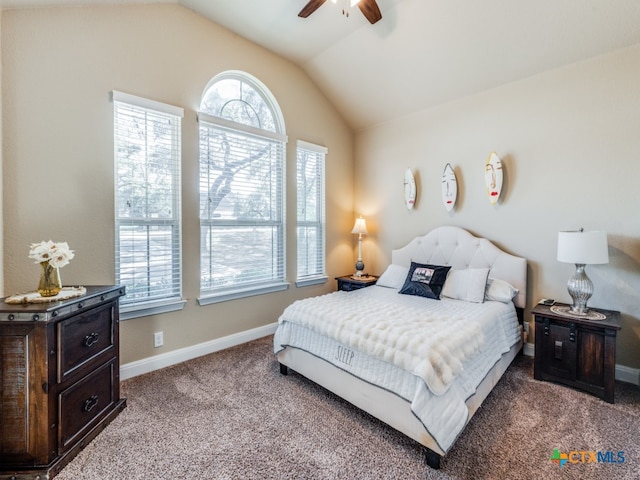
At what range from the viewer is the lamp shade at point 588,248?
2.30m

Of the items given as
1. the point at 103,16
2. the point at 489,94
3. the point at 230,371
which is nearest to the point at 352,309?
the point at 230,371

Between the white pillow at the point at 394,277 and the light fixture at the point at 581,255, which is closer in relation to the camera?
the light fixture at the point at 581,255

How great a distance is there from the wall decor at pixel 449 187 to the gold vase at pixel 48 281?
11.8ft

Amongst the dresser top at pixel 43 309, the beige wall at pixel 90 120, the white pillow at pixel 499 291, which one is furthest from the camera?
the white pillow at pixel 499 291

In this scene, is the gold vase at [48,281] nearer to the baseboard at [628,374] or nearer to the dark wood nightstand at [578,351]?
the dark wood nightstand at [578,351]

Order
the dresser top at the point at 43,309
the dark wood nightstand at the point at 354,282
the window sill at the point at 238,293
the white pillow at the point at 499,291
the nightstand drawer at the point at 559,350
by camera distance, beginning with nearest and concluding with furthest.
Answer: the dresser top at the point at 43,309
the nightstand drawer at the point at 559,350
the white pillow at the point at 499,291
the window sill at the point at 238,293
the dark wood nightstand at the point at 354,282

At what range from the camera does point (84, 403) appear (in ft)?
5.83

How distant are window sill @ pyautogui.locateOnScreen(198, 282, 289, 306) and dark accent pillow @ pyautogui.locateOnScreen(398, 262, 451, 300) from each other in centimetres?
144

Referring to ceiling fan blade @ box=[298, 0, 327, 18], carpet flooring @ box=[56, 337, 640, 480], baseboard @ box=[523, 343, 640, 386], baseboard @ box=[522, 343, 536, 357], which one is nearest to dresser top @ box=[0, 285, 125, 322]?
carpet flooring @ box=[56, 337, 640, 480]

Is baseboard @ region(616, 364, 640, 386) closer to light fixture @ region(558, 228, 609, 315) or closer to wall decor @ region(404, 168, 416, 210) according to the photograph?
light fixture @ region(558, 228, 609, 315)

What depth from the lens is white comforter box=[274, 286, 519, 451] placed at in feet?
5.21

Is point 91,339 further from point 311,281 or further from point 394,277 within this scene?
point 394,277

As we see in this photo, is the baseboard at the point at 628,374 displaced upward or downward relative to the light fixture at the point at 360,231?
downward

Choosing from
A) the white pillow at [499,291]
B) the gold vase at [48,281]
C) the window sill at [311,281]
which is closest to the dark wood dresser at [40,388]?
the gold vase at [48,281]
